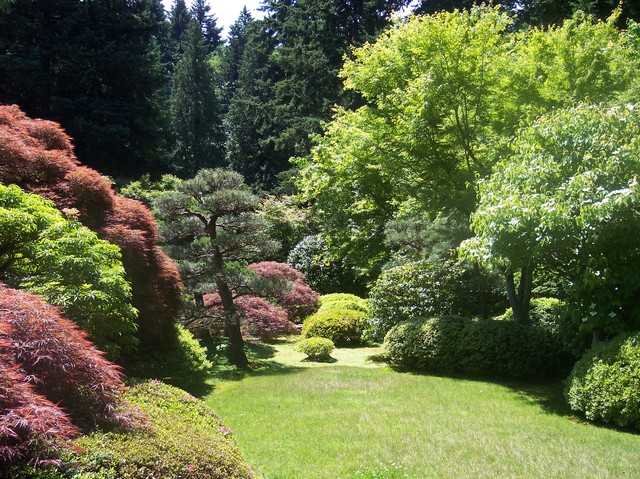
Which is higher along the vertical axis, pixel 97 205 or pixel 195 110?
pixel 195 110

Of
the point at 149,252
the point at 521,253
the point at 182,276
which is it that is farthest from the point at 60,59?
the point at 521,253

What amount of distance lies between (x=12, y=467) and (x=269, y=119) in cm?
3212

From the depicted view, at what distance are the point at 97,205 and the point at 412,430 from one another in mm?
5465

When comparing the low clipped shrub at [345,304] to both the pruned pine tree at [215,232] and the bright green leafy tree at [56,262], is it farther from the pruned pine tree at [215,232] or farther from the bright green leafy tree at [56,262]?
the bright green leafy tree at [56,262]

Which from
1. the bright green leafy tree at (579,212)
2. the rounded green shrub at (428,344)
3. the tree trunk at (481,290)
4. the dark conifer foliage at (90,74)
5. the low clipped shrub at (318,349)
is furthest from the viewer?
the dark conifer foliage at (90,74)

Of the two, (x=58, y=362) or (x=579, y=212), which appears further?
(x=579, y=212)

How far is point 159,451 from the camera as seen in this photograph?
12.0ft

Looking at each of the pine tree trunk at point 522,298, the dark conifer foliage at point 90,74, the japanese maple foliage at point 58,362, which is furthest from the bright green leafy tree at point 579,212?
the dark conifer foliage at point 90,74

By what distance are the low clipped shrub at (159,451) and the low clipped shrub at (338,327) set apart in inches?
383

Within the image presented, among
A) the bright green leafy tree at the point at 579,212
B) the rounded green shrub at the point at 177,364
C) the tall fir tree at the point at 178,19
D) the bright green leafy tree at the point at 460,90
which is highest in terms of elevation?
the tall fir tree at the point at 178,19

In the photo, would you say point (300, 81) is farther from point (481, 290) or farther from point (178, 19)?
point (178, 19)

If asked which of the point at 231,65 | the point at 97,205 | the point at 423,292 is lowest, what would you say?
the point at 423,292

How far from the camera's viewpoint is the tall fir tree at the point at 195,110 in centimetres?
3531

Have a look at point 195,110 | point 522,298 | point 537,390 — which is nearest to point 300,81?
point 195,110
